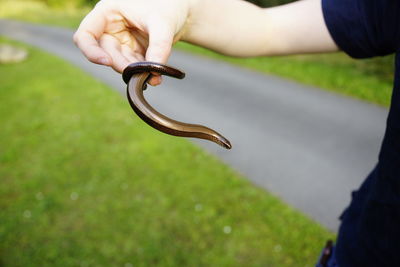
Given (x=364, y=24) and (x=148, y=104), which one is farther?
(x=364, y=24)

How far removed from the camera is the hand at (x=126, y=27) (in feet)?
3.25

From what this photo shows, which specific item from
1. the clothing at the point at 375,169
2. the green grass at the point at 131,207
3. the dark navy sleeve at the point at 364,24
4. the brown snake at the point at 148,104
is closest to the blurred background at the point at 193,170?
the green grass at the point at 131,207

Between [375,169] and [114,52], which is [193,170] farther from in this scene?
[114,52]

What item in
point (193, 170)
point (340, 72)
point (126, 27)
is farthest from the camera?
point (340, 72)

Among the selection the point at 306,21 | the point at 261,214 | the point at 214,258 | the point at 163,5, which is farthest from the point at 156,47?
the point at 261,214

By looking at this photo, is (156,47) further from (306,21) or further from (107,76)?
(107,76)

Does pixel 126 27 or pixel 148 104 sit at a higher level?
pixel 126 27

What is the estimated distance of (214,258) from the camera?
340 cm

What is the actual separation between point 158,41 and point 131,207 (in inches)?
137

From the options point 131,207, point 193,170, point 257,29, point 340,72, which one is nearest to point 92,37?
point 257,29

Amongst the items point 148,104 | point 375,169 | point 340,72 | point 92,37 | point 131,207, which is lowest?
point 131,207

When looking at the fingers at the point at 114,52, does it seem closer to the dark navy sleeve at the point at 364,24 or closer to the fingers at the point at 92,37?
the fingers at the point at 92,37

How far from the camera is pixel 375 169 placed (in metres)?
1.22

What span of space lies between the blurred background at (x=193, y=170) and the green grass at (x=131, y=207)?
17mm
